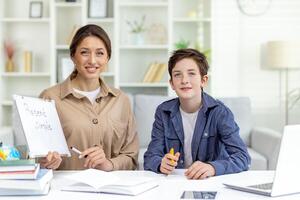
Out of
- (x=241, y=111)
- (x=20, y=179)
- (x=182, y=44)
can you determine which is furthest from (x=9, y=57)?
(x=20, y=179)

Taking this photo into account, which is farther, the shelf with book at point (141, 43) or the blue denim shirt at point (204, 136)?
the shelf with book at point (141, 43)

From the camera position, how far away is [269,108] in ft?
17.2

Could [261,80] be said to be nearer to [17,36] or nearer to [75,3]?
[75,3]

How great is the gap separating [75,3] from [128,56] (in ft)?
2.51

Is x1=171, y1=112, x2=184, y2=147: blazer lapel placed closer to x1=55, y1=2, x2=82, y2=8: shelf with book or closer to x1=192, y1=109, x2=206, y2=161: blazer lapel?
x1=192, y1=109, x2=206, y2=161: blazer lapel

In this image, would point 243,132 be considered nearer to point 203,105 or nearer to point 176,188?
point 203,105

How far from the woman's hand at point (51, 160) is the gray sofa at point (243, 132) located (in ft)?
5.38

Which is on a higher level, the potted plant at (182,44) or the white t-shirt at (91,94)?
the potted plant at (182,44)

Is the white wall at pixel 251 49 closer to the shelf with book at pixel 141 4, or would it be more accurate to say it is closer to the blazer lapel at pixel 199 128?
the shelf with book at pixel 141 4

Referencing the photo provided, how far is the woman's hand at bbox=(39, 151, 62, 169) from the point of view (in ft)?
6.24

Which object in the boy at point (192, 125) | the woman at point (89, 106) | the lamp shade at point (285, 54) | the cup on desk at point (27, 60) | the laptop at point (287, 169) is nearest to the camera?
the laptop at point (287, 169)

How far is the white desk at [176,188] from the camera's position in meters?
1.56

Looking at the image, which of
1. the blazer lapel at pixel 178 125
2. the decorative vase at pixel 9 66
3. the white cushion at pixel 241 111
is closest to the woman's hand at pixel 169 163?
the blazer lapel at pixel 178 125

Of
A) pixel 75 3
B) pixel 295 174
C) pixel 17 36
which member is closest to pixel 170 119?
pixel 295 174
